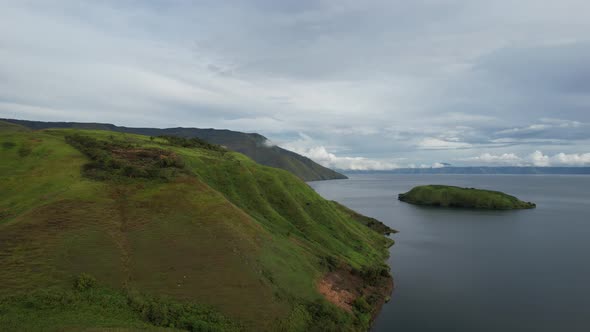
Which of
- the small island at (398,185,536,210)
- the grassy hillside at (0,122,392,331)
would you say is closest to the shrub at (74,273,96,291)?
the grassy hillside at (0,122,392,331)

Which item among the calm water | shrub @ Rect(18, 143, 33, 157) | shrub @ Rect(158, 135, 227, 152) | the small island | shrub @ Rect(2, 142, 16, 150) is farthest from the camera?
the small island

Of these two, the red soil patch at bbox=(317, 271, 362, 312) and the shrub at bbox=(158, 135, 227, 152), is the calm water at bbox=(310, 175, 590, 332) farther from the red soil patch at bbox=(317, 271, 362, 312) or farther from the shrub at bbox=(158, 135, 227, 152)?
the shrub at bbox=(158, 135, 227, 152)

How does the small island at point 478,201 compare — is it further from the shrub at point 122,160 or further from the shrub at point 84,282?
the shrub at point 84,282

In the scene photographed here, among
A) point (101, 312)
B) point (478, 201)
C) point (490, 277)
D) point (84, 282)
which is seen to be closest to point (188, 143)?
point (84, 282)

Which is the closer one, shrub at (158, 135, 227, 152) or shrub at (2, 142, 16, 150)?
shrub at (2, 142, 16, 150)

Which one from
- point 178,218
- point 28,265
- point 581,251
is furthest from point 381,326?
point 581,251

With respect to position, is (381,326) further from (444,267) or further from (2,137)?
(2,137)

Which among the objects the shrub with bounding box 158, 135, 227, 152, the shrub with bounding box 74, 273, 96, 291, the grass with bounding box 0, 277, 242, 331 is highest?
the shrub with bounding box 158, 135, 227, 152

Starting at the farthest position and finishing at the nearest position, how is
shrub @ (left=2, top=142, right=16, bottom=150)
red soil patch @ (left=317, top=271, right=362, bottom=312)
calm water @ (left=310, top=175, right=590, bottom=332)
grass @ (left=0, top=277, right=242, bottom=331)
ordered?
shrub @ (left=2, top=142, right=16, bottom=150), calm water @ (left=310, top=175, right=590, bottom=332), red soil patch @ (left=317, top=271, right=362, bottom=312), grass @ (left=0, top=277, right=242, bottom=331)
